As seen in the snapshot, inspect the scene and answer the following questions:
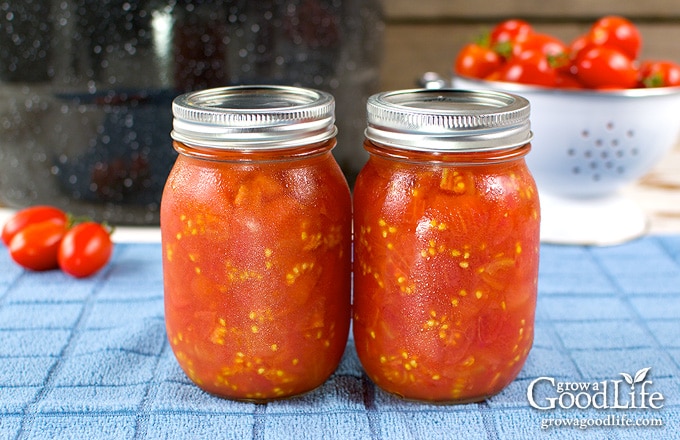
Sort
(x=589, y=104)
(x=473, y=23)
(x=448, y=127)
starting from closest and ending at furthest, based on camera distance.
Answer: (x=448, y=127), (x=589, y=104), (x=473, y=23)

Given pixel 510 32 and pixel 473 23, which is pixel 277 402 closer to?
pixel 510 32

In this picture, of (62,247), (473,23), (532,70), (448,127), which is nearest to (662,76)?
(532,70)

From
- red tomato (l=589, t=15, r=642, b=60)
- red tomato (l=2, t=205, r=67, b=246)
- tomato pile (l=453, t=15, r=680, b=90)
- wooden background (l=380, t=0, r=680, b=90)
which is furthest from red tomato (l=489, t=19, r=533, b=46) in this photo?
red tomato (l=2, t=205, r=67, b=246)

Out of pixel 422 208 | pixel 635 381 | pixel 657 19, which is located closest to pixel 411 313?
pixel 422 208

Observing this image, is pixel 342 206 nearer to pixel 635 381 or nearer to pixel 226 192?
pixel 226 192

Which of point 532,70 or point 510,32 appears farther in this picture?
point 510,32

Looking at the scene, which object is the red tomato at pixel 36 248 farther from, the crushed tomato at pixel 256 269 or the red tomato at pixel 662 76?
the red tomato at pixel 662 76
